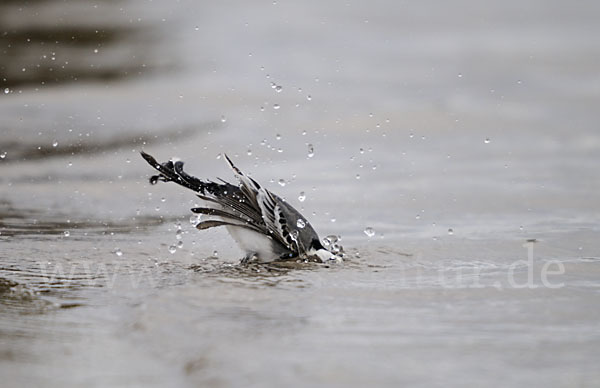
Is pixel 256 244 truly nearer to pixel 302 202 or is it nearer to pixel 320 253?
pixel 320 253

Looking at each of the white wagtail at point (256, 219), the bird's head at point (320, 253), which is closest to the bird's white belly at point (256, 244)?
the white wagtail at point (256, 219)

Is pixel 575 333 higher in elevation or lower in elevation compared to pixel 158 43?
lower

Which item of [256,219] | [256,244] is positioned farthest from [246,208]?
[256,244]

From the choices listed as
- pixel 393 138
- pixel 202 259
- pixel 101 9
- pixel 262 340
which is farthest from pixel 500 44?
pixel 262 340

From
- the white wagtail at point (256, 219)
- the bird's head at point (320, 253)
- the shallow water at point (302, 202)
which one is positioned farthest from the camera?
the white wagtail at point (256, 219)

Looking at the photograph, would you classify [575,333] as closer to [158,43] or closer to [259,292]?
[259,292]

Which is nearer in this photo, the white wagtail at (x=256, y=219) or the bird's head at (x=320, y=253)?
the bird's head at (x=320, y=253)

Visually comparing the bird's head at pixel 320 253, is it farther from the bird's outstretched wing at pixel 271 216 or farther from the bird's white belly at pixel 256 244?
the bird's white belly at pixel 256 244

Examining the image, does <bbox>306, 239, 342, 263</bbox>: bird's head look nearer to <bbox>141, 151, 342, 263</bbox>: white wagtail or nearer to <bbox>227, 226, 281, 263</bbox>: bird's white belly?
<bbox>141, 151, 342, 263</bbox>: white wagtail
